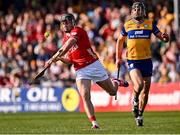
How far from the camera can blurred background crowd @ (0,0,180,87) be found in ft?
99.2

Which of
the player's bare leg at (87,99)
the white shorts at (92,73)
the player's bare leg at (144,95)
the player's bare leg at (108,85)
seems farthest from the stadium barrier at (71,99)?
the player's bare leg at (87,99)

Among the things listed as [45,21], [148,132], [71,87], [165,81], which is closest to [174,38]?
Answer: [165,81]

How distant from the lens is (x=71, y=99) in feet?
102

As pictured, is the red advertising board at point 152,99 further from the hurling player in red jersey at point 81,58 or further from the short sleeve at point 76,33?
the short sleeve at point 76,33

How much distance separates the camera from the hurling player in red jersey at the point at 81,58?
1683 cm

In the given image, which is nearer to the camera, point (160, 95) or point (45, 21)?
point (160, 95)

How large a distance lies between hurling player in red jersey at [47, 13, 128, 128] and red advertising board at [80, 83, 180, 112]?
11.5m

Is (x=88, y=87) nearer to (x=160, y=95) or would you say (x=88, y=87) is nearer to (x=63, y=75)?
(x=160, y=95)

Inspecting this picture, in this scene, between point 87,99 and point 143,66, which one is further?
point 143,66

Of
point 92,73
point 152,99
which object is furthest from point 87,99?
point 152,99

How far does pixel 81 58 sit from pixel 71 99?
1412cm

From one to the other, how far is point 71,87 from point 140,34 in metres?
13.5

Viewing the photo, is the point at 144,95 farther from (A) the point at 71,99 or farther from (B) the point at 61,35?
(B) the point at 61,35

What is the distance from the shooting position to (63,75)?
32.2 m
